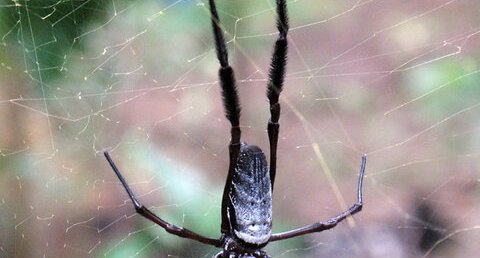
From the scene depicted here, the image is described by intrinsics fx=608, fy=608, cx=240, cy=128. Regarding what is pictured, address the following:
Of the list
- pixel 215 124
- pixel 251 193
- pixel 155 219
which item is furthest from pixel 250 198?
pixel 215 124

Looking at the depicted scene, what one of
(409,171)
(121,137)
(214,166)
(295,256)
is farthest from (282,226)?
(409,171)

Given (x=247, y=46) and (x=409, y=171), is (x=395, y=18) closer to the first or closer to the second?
(x=409, y=171)

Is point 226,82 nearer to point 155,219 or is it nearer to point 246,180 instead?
point 246,180

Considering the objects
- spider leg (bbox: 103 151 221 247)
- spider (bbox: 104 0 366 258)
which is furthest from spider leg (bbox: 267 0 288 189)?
spider leg (bbox: 103 151 221 247)

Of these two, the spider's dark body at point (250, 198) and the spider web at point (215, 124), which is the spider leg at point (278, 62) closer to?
the spider's dark body at point (250, 198)

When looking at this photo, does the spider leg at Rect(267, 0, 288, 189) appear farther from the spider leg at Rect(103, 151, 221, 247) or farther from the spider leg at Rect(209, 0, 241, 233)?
the spider leg at Rect(103, 151, 221, 247)

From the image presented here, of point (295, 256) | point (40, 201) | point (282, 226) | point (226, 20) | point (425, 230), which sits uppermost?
point (226, 20)
